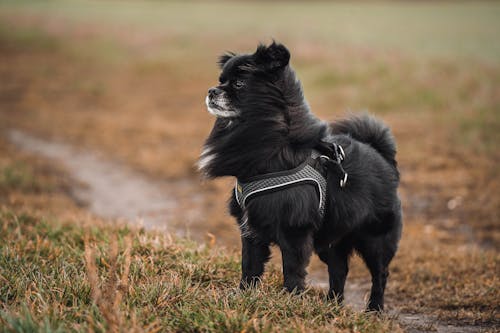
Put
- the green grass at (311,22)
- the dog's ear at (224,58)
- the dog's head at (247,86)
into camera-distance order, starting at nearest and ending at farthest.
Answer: the dog's head at (247,86), the dog's ear at (224,58), the green grass at (311,22)

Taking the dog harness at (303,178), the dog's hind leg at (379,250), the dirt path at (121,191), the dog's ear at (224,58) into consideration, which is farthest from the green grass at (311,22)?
the dog harness at (303,178)

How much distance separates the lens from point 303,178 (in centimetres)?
334

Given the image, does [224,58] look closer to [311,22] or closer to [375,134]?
[375,134]

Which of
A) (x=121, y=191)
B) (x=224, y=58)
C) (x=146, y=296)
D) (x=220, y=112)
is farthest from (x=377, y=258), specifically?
(x=121, y=191)

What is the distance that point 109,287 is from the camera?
279cm

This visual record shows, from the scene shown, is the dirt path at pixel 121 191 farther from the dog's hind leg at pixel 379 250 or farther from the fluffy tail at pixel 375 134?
the fluffy tail at pixel 375 134

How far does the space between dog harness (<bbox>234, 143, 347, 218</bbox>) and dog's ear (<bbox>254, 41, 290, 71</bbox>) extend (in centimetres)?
67

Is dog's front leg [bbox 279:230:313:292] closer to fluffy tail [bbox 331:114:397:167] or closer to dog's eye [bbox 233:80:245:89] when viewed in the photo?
dog's eye [bbox 233:80:245:89]

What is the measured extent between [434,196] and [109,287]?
22.7 feet

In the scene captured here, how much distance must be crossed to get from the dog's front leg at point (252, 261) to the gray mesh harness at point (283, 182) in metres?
0.32

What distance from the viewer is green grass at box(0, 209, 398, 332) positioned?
2.73m

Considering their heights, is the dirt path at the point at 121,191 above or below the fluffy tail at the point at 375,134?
below

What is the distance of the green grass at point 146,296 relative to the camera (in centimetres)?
273

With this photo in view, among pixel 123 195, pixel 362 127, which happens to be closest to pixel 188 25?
pixel 123 195
